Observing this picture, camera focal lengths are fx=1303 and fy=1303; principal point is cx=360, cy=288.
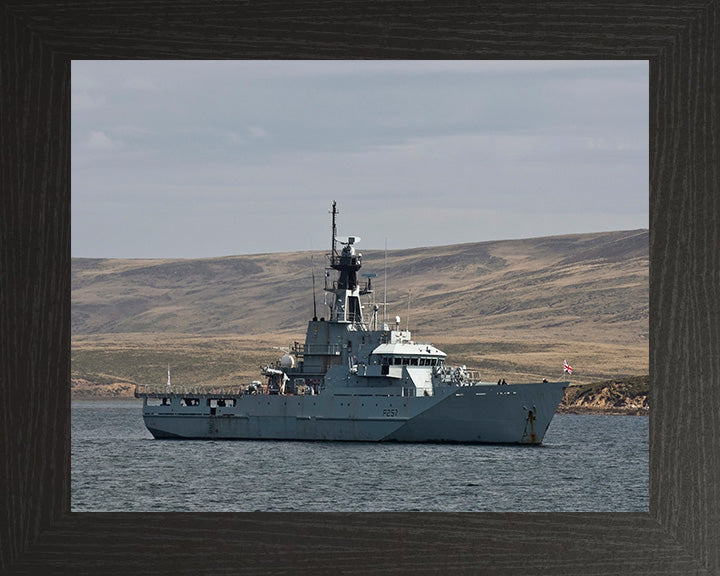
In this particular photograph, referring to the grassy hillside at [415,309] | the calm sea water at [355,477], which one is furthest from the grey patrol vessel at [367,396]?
the grassy hillside at [415,309]

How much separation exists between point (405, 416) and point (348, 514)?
30.8 meters

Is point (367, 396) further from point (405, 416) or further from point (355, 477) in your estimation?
point (355, 477)

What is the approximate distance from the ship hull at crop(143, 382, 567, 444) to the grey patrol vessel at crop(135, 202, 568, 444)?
3 centimetres

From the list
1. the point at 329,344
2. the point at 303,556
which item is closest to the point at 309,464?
the point at 329,344

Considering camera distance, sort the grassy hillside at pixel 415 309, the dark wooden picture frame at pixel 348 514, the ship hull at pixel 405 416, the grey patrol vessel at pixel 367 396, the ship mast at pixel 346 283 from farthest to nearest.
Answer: the grassy hillside at pixel 415 309
the ship mast at pixel 346 283
the grey patrol vessel at pixel 367 396
the ship hull at pixel 405 416
the dark wooden picture frame at pixel 348 514

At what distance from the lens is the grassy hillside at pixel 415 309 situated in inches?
4865

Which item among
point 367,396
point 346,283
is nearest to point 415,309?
point 346,283

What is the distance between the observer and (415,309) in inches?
5960

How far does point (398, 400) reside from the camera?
35.1m

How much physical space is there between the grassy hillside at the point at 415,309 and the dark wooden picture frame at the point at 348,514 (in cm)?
10398

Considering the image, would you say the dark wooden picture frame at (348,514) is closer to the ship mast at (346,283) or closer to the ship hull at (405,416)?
the ship hull at (405,416)

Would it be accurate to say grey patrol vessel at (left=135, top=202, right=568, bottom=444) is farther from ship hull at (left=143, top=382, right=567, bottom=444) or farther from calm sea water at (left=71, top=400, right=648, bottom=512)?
calm sea water at (left=71, top=400, right=648, bottom=512)

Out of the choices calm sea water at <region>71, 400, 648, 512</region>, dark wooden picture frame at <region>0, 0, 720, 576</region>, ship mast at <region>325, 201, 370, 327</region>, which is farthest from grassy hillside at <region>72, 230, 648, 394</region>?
dark wooden picture frame at <region>0, 0, 720, 576</region>

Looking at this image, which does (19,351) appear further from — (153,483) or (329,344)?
(329,344)
